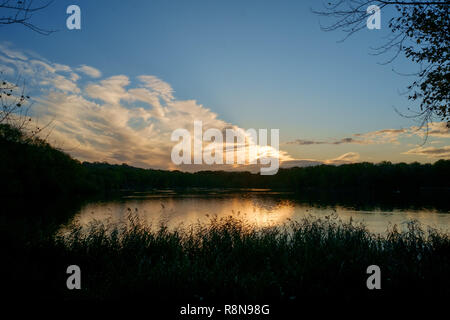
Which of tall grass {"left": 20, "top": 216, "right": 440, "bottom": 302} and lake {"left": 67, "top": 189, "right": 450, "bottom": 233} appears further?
lake {"left": 67, "top": 189, "right": 450, "bottom": 233}

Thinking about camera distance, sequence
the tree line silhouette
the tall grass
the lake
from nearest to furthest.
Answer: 1. the tall grass
2. the tree line silhouette
3. the lake

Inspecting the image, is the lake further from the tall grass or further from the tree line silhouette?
the tree line silhouette

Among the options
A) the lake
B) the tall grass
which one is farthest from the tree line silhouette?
the lake

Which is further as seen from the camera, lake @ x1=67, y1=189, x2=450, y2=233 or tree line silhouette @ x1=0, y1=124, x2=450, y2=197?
lake @ x1=67, y1=189, x2=450, y2=233

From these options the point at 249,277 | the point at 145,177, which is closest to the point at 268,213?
the point at 249,277

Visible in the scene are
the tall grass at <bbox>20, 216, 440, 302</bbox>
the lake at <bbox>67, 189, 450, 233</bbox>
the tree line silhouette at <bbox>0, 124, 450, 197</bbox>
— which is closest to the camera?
the tall grass at <bbox>20, 216, 440, 302</bbox>

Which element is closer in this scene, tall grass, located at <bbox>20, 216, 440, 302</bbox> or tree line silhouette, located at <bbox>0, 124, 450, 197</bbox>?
tall grass, located at <bbox>20, 216, 440, 302</bbox>

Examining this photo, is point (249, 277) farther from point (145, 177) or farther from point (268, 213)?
point (145, 177)

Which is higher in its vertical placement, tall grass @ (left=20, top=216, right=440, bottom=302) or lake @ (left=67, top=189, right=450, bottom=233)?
tall grass @ (left=20, top=216, right=440, bottom=302)

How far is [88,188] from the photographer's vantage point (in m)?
82.9

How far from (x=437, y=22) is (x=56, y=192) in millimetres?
77756

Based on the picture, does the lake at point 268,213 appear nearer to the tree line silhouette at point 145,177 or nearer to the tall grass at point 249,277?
the tall grass at point 249,277
